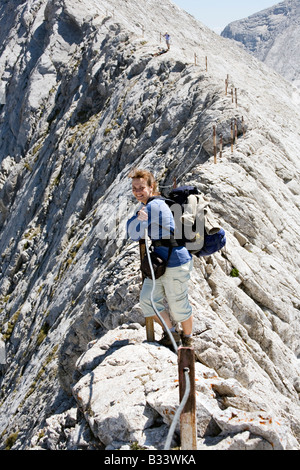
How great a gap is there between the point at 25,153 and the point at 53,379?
2967 centimetres

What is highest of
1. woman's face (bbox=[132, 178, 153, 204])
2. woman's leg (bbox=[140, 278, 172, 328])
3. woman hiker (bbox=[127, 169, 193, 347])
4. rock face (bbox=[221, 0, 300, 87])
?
rock face (bbox=[221, 0, 300, 87])

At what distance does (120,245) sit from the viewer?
16609 mm

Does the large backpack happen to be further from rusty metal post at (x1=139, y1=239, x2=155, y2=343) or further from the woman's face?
rusty metal post at (x1=139, y1=239, x2=155, y2=343)

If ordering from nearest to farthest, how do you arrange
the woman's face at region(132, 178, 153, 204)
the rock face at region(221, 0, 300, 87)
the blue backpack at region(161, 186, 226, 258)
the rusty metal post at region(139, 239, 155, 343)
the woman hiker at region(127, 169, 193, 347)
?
the woman hiker at region(127, 169, 193, 347)
the woman's face at region(132, 178, 153, 204)
the blue backpack at region(161, 186, 226, 258)
the rusty metal post at region(139, 239, 155, 343)
the rock face at region(221, 0, 300, 87)

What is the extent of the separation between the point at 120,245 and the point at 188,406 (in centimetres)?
1190

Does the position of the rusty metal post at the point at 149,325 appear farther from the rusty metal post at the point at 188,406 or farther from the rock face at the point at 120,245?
the rusty metal post at the point at 188,406

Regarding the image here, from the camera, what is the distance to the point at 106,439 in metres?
5.70

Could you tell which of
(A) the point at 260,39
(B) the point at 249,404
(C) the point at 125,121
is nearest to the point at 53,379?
(B) the point at 249,404

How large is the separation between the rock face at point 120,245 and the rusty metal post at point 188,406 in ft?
1.24

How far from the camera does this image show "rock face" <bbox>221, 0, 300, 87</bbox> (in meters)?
139

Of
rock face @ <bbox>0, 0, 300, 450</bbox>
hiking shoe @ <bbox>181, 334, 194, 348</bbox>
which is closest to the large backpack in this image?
hiking shoe @ <bbox>181, 334, 194, 348</bbox>

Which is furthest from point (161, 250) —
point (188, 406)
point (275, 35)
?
point (275, 35)

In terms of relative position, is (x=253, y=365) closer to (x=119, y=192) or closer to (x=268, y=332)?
(x=268, y=332)

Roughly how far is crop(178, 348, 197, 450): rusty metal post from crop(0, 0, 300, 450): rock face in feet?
1.24
